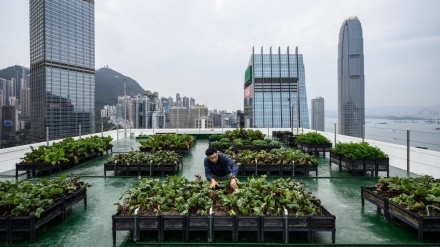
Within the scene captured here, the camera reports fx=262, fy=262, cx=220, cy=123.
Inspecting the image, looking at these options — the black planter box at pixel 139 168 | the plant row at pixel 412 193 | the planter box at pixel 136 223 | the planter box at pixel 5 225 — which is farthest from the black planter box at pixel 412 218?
the planter box at pixel 5 225

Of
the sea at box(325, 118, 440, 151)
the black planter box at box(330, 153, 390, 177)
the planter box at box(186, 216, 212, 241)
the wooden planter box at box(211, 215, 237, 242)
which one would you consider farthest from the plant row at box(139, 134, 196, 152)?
the sea at box(325, 118, 440, 151)

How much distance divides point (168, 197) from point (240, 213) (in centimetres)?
127

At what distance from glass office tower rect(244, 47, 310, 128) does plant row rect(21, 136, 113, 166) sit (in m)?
88.1

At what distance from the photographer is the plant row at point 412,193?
13.7 ft

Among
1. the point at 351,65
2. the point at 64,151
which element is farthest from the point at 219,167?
the point at 351,65

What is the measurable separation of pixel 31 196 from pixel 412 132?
35.1ft

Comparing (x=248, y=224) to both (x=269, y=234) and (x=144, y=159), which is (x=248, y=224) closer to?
(x=269, y=234)

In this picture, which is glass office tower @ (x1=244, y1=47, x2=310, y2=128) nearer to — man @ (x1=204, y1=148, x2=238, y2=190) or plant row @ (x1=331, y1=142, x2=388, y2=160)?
plant row @ (x1=331, y1=142, x2=388, y2=160)

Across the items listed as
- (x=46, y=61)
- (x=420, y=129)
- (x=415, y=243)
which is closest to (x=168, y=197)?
(x=415, y=243)

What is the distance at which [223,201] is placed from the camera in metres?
4.46

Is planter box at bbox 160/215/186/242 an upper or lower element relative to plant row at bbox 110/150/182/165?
lower

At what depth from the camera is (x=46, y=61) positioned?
10044 cm

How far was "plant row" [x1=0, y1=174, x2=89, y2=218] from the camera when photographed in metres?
4.09

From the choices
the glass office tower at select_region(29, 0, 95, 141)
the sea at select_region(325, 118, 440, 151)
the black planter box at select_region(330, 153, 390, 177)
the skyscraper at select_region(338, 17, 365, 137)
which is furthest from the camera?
the skyscraper at select_region(338, 17, 365, 137)
